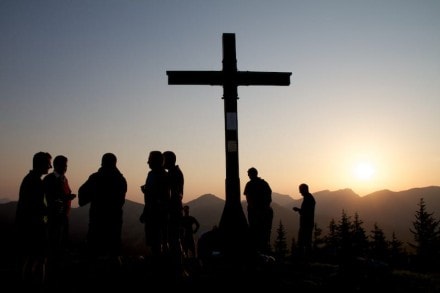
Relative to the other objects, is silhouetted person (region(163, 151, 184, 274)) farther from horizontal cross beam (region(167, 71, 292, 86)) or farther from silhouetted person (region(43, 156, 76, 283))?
horizontal cross beam (region(167, 71, 292, 86))

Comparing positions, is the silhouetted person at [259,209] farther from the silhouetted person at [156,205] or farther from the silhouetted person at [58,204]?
the silhouetted person at [58,204]

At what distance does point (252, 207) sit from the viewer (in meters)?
8.96

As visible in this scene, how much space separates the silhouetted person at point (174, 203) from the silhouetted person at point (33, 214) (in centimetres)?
A: 184

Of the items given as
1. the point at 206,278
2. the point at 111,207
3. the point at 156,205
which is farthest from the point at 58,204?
the point at 206,278

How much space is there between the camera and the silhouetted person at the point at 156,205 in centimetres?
561

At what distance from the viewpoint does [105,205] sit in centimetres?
577

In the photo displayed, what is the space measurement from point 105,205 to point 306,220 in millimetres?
6904

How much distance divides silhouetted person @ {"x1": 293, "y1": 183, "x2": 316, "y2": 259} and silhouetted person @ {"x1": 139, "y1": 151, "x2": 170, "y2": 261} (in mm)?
6082

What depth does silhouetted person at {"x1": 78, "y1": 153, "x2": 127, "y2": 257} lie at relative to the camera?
5676mm

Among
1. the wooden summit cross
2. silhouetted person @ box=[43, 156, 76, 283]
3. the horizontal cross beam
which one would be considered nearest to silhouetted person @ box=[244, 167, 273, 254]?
the wooden summit cross

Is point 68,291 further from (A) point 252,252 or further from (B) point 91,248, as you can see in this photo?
(A) point 252,252

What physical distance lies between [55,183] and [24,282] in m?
2.70

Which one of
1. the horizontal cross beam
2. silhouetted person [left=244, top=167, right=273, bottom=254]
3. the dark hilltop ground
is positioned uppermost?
the horizontal cross beam

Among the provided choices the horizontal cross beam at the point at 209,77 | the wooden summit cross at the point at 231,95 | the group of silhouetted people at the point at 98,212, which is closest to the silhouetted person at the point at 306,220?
the wooden summit cross at the point at 231,95
